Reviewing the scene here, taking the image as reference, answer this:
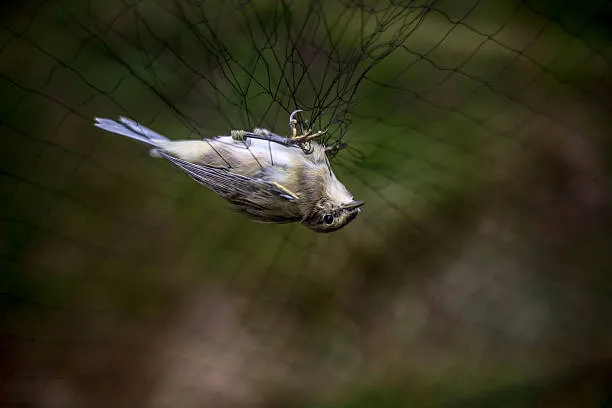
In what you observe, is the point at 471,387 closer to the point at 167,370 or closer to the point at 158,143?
the point at 167,370

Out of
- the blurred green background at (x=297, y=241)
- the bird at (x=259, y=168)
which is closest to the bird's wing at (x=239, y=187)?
the bird at (x=259, y=168)

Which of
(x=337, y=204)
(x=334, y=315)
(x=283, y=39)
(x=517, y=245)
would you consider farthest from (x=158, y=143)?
(x=517, y=245)

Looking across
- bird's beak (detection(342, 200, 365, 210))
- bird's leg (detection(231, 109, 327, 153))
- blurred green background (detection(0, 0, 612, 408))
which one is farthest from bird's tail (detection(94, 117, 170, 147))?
blurred green background (detection(0, 0, 612, 408))

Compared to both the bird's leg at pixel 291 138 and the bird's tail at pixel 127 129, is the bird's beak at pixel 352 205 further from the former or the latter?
the bird's tail at pixel 127 129

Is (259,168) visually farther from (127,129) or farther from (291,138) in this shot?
(127,129)

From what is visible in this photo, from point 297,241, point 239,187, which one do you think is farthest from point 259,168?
point 297,241

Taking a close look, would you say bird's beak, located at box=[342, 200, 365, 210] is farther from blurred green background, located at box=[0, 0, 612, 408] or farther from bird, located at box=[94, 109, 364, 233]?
blurred green background, located at box=[0, 0, 612, 408]
